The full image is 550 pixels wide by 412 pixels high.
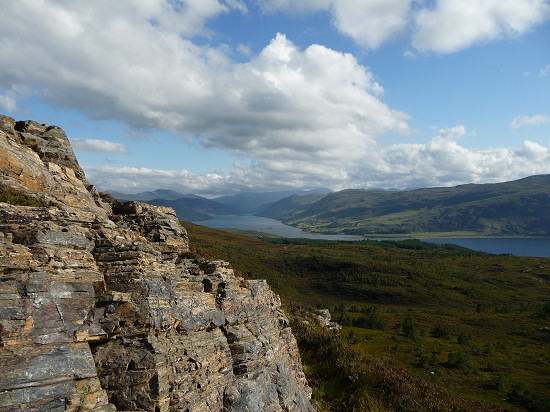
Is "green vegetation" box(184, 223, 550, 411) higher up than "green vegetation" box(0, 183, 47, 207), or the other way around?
"green vegetation" box(0, 183, 47, 207)

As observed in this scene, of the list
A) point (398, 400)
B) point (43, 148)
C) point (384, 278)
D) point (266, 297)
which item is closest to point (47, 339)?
point (266, 297)

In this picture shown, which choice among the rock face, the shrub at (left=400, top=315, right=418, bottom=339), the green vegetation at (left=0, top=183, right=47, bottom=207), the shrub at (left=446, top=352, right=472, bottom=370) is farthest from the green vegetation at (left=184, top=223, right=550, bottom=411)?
the green vegetation at (left=0, top=183, right=47, bottom=207)

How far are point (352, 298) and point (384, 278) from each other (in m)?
28.0

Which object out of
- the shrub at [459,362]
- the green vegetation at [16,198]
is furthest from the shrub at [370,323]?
the green vegetation at [16,198]

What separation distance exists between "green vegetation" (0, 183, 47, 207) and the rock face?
0.44 m

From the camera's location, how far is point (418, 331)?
8444cm

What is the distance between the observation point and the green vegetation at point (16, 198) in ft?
42.2

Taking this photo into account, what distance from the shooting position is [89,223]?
1391 cm

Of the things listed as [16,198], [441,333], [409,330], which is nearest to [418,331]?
[409,330]

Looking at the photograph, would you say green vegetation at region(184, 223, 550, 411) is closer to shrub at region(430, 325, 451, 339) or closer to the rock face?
shrub at region(430, 325, 451, 339)

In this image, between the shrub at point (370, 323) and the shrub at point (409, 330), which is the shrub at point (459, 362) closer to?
the shrub at point (409, 330)

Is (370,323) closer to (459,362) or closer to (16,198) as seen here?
(459,362)

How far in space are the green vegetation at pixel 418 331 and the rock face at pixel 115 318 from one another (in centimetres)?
462

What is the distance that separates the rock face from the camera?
29.1ft
